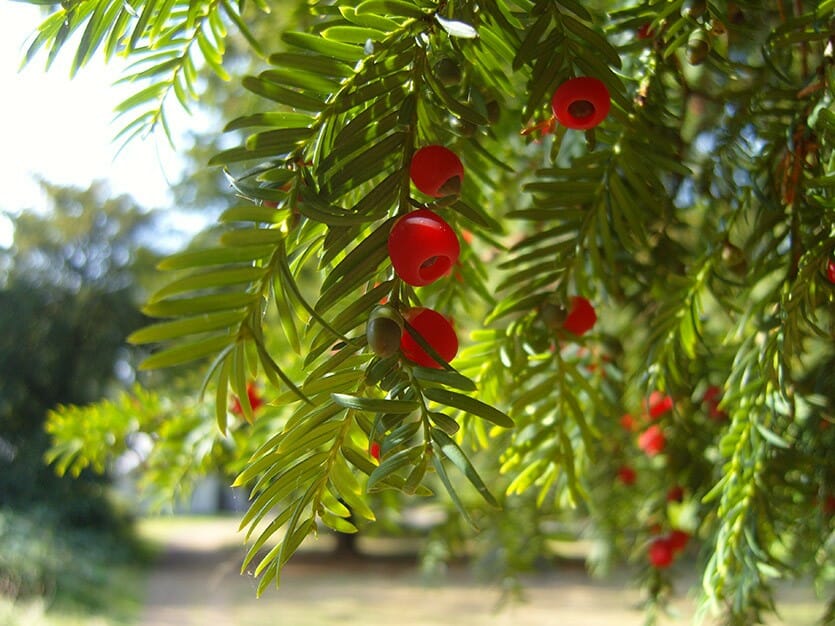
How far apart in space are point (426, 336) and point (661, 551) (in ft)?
2.89

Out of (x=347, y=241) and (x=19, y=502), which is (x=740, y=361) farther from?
(x=19, y=502)

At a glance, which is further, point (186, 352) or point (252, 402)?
point (252, 402)

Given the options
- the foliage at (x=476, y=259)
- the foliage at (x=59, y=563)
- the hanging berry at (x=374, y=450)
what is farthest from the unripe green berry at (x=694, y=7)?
the foliage at (x=59, y=563)

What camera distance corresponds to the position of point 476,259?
66 cm

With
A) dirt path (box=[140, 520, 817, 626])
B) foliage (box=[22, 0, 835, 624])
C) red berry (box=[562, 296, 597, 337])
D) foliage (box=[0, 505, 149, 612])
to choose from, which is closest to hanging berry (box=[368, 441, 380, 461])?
foliage (box=[22, 0, 835, 624])

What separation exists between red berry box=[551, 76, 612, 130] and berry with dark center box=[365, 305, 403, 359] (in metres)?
0.16

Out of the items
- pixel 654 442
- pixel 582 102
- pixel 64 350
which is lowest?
pixel 64 350

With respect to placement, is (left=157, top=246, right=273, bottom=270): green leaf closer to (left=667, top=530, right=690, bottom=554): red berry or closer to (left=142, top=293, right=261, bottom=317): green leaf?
(left=142, top=293, right=261, bottom=317): green leaf

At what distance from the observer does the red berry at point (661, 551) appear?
1092mm

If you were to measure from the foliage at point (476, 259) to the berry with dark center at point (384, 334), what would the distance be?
19 millimetres

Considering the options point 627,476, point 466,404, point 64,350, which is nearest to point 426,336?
point 466,404

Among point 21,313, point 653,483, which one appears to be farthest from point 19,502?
point 653,483

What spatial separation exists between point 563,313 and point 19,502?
713cm

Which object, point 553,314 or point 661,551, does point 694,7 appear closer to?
point 553,314
